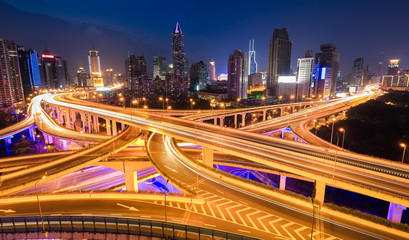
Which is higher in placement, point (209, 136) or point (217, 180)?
point (209, 136)

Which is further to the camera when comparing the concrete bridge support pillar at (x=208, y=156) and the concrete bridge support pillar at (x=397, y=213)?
the concrete bridge support pillar at (x=208, y=156)

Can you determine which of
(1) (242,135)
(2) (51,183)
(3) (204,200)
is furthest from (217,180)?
(2) (51,183)

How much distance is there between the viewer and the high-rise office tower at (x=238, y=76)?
170500 millimetres

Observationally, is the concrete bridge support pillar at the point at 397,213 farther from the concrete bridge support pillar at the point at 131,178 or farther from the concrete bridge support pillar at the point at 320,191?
the concrete bridge support pillar at the point at 131,178

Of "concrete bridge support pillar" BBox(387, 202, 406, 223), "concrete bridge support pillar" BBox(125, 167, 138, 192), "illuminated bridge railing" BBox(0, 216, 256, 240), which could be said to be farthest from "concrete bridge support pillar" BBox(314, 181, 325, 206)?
"concrete bridge support pillar" BBox(125, 167, 138, 192)

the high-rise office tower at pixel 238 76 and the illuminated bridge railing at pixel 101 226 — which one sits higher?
the high-rise office tower at pixel 238 76

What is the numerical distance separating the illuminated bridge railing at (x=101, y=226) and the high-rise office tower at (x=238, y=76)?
508 ft

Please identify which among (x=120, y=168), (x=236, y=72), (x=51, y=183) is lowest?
(x=51, y=183)

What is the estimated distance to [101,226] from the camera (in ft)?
59.6

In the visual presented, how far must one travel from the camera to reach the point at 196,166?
30.6 meters

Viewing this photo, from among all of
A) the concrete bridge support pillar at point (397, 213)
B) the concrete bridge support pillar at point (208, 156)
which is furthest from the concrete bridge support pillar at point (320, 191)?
the concrete bridge support pillar at point (208, 156)

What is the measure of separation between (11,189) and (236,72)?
161 metres

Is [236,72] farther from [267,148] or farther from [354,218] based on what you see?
[354,218]

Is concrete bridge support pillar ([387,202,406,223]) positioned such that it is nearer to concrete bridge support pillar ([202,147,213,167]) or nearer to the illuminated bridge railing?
concrete bridge support pillar ([202,147,213,167])
